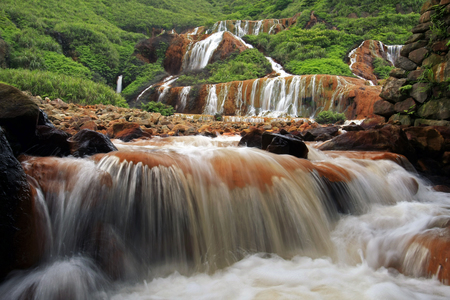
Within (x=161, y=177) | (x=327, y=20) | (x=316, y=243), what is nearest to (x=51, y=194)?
(x=161, y=177)

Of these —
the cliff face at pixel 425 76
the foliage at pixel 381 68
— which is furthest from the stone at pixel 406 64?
the foliage at pixel 381 68

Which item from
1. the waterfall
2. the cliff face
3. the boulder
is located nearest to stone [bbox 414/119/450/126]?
the cliff face

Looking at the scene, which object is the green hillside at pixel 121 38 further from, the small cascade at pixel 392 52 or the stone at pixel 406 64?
the stone at pixel 406 64

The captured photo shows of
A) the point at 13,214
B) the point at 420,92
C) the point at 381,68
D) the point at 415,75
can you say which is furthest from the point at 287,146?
the point at 381,68

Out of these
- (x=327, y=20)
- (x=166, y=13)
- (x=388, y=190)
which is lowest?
(x=388, y=190)

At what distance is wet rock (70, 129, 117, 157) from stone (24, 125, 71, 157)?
4.1 inches

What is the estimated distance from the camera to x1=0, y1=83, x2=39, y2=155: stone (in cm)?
269

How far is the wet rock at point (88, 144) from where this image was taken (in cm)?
331

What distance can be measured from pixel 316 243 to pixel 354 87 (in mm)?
Result: 14140

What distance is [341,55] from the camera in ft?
74.0

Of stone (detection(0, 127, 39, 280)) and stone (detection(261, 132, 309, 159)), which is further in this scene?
stone (detection(261, 132, 309, 159))

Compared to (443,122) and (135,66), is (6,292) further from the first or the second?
(135,66)

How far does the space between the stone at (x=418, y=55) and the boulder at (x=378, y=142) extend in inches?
105

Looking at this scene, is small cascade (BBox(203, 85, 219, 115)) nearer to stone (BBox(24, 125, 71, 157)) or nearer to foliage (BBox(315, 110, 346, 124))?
foliage (BBox(315, 110, 346, 124))
